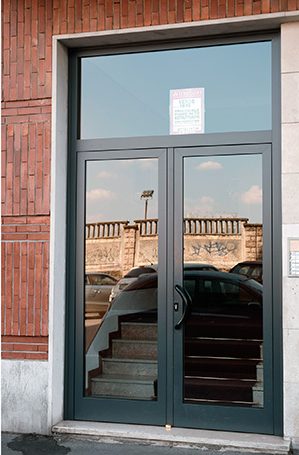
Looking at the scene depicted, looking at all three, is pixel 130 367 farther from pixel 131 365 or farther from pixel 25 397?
pixel 25 397

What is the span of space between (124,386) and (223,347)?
0.95 meters

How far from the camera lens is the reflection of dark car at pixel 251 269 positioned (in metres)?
4.34

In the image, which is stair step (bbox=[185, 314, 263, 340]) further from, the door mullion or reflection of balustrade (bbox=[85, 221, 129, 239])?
reflection of balustrade (bbox=[85, 221, 129, 239])

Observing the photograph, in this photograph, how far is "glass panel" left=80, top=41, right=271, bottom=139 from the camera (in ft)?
14.7

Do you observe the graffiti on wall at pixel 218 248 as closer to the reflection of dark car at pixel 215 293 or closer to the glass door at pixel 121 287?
the reflection of dark car at pixel 215 293

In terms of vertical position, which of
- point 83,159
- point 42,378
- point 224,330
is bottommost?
point 42,378

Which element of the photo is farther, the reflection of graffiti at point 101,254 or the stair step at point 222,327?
the reflection of graffiti at point 101,254

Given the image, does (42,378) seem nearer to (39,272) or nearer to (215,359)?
(39,272)

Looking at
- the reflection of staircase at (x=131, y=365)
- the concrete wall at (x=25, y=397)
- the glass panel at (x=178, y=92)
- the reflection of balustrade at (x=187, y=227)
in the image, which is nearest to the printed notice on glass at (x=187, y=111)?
the glass panel at (x=178, y=92)

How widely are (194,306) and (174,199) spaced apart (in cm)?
92

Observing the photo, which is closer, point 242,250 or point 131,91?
point 242,250

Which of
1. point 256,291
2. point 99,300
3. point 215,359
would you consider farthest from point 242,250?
point 99,300

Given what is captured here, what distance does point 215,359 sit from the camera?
4.43 m

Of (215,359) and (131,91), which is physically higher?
(131,91)
